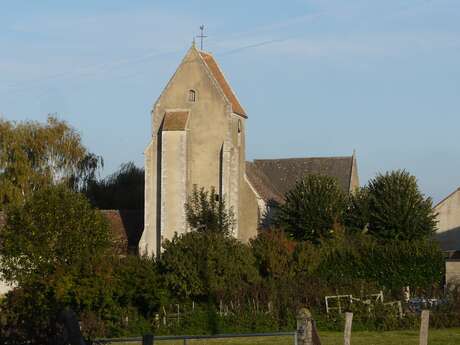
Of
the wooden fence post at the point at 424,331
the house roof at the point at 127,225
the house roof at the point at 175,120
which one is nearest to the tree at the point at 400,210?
the house roof at the point at 175,120

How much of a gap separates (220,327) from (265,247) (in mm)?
11535

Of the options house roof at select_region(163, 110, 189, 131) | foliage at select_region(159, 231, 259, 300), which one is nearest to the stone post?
foliage at select_region(159, 231, 259, 300)

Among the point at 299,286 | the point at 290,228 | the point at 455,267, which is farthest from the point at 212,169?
the point at 299,286

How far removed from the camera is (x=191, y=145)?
57000mm

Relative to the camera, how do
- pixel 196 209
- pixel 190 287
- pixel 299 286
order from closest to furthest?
pixel 299 286 → pixel 190 287 → pixel 196 209

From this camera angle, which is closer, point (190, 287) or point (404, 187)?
point (190, 287)

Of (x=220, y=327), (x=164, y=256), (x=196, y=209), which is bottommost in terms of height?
(x=220, y=327)

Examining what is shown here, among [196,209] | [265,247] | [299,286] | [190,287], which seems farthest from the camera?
[196,209]

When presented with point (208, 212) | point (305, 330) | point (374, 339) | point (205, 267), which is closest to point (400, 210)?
point (208, 212)

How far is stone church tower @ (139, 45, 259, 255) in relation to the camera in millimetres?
55938

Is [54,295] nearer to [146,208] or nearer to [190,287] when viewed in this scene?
[190,287]

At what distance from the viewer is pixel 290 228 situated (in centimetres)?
5262

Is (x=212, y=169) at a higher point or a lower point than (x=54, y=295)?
higher

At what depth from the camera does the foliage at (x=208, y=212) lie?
53.9 metres
